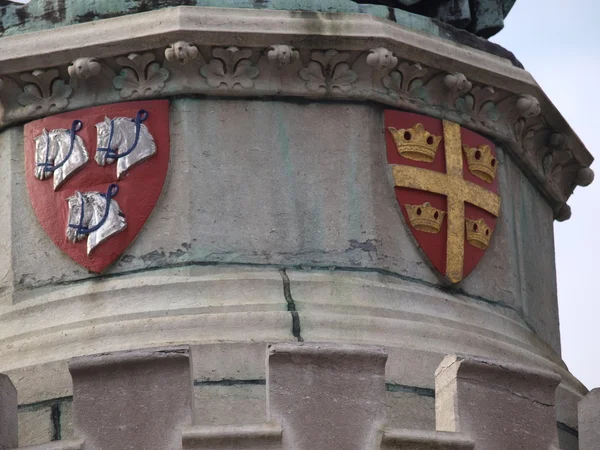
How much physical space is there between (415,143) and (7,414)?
3.80 metres

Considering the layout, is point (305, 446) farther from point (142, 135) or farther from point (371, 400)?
point (142, 135)

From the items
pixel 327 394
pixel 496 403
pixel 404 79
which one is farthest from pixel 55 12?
pixel 496 403

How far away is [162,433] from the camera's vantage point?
21.7 meters

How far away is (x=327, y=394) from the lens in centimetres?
2183

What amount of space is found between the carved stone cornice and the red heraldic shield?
0.15 meters

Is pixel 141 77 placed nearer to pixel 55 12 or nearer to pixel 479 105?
pixel 55 12

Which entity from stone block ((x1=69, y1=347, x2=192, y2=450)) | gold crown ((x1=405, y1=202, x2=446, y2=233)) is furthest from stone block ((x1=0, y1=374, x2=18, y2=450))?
gold crown ((x1=405, y1=202, x2=446, y2=233))

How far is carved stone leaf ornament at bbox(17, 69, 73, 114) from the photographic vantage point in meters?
24.2

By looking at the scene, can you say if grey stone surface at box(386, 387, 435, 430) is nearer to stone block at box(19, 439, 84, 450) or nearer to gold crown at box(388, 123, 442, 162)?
gold crown at box(388, 123, 442, 162)

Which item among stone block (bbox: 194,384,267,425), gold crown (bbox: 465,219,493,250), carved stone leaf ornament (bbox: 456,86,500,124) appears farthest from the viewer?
carved stone leaf ornament (bbox: 456,86,500,124)

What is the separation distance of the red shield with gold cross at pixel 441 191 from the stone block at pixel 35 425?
9.28 ft

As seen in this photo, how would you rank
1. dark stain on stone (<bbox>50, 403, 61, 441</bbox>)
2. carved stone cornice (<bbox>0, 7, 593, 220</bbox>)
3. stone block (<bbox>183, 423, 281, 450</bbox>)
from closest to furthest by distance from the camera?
stone block (<bbox>183, 423, 281, 450</bbox>) < dark stain on stone (<bbox>50, 403, 61, 441</bbox>) < carved stone cornice (<bbox>0, 7, 593, 220</bbox>)

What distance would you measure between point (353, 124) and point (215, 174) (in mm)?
1022

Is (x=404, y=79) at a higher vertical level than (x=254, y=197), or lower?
higher
